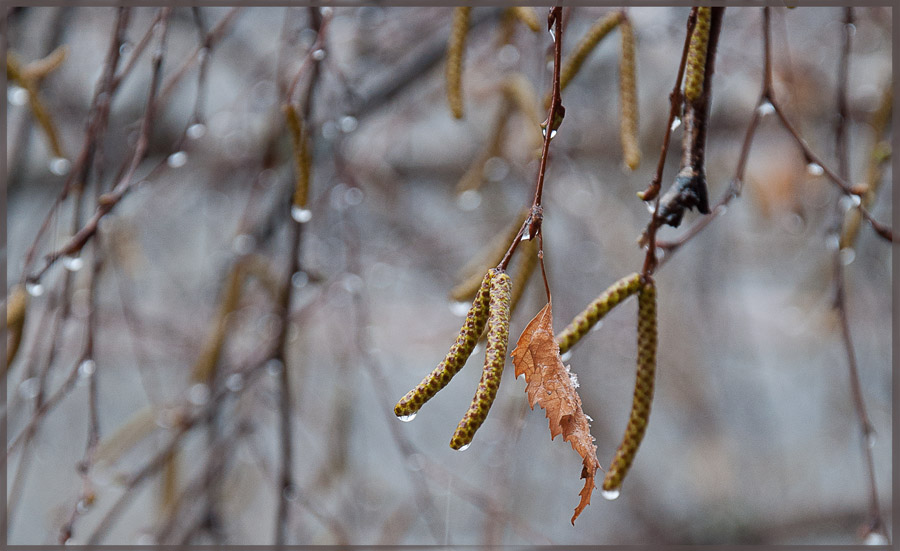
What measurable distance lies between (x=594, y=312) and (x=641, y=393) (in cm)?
8

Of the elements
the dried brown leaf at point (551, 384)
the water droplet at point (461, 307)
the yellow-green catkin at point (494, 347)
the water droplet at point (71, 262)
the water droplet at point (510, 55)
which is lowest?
the water droplet at point (461, 307)

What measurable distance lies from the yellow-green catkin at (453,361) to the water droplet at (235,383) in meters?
0.61

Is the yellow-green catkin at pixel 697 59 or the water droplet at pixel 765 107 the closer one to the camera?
the yellow-green catkin at pixel 697 59

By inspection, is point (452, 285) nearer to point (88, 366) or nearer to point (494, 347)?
point (88, 366)

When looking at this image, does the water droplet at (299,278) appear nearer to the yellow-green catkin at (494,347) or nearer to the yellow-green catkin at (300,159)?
the yellow-green catkin at (300,159)

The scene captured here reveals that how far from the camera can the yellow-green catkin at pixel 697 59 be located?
534 millimetres

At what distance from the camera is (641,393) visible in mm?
556

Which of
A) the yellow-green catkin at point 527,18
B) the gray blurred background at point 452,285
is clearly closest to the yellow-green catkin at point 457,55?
the yellow-green catkin at point 527,18

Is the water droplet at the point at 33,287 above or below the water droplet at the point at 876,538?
above

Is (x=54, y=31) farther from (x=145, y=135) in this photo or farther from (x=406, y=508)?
(x=406, y=508)

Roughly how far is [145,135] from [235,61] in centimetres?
121

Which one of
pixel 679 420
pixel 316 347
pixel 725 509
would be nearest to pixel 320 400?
pixel 316 347

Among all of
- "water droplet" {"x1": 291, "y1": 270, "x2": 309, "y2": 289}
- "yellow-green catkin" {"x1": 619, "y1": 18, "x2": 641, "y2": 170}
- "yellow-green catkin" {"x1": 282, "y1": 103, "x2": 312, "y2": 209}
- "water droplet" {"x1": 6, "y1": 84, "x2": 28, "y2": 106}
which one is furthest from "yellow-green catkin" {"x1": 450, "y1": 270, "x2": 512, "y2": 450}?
"water droplet" {"x1": 6, "y1": 84, "x2": 28, "y2": 106}

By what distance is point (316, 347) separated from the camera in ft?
6.93
